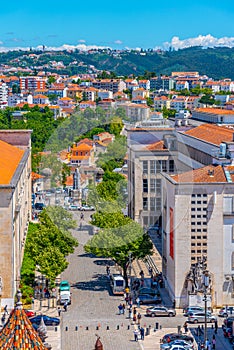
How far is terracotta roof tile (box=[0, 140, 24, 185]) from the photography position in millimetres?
26025

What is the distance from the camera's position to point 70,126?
107 feet

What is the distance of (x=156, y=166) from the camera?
35156mm

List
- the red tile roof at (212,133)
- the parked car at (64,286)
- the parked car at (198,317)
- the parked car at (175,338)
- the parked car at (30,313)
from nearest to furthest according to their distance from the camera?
the parked car at (175,338)
the parked car at (198,317)
the parked car at (30,313)
the parked car at (64,286)
the red tile roof at (212,133)

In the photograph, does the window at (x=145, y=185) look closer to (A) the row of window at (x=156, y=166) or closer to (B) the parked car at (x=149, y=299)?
(A) the row of window at (x=156, y=166)

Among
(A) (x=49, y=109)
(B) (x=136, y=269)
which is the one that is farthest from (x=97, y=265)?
(A) (x=49, y=109)

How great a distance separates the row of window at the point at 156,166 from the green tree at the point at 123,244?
7.31 metres

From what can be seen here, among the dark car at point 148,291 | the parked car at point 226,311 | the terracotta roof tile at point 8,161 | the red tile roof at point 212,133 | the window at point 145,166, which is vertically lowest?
the parked car at point 226,311

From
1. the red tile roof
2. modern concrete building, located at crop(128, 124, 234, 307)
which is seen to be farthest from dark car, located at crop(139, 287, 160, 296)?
the red tile roof

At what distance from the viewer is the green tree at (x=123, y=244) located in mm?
26609

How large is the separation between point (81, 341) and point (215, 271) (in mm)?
5179

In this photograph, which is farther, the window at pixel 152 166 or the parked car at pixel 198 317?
the window at pixel 152 166

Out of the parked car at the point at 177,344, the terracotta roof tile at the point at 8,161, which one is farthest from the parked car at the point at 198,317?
the terracotta roof tile at the point at 8,161

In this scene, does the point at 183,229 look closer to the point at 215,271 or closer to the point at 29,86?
the point at 215,271

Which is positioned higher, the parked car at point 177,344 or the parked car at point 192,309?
the parked car at point 177,344
